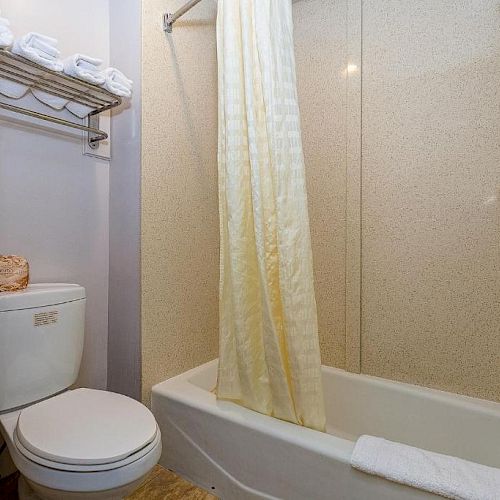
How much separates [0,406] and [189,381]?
685mm

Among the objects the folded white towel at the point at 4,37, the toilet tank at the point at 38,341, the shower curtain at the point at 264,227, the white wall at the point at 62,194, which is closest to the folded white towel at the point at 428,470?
the shower curtain at the point at 264,227

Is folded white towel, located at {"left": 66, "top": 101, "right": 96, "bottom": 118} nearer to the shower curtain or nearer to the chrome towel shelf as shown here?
the chrome towel shelf

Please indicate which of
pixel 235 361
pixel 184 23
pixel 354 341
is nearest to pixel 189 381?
pixel 235 361

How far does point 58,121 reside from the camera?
1.36 m

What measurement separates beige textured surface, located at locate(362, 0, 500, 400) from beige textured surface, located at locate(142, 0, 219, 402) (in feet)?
2.50

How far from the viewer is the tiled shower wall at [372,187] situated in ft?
4.74

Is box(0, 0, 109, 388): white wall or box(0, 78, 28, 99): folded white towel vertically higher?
box(0, 78, 28, 99): folded white towel

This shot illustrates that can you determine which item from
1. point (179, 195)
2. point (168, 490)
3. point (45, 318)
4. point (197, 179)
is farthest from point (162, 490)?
point (197, 179)

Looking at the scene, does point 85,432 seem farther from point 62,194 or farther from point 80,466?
point 62,194

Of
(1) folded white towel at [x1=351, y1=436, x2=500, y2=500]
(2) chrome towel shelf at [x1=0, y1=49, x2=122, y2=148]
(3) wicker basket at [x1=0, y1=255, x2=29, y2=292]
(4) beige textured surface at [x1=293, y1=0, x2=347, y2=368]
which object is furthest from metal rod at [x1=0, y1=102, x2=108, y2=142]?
(1) folded white towel at [x1=351, y1=436, x2=500, y2=500]

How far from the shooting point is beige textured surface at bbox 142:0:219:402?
4.92 ft

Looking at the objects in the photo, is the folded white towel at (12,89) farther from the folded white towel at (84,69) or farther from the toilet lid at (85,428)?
the toilet lid at (85,428)

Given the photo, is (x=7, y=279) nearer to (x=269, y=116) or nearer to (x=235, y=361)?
(x=235, y=361)

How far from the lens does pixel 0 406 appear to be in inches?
45.1
